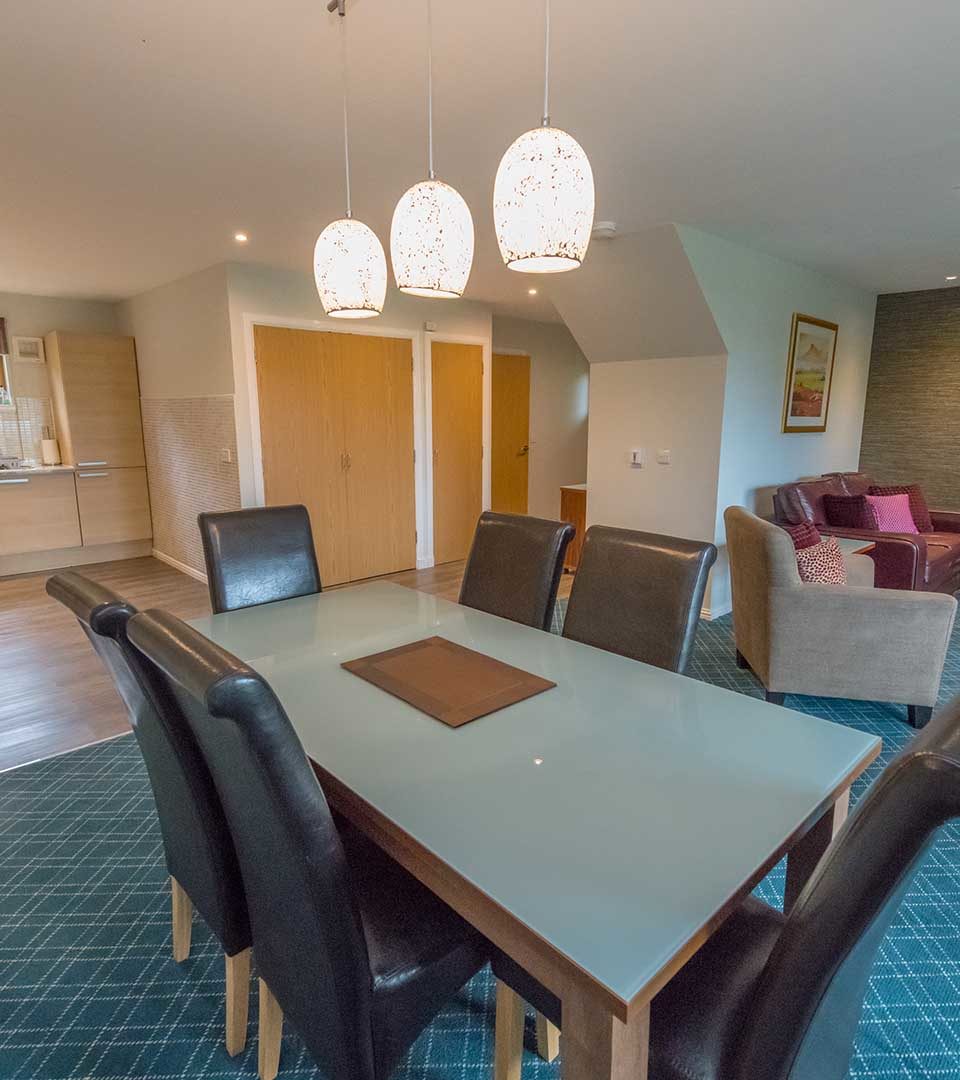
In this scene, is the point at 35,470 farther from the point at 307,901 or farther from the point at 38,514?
the point at 307,901

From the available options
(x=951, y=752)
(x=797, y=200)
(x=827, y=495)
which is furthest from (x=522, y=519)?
(x=827, y=495)

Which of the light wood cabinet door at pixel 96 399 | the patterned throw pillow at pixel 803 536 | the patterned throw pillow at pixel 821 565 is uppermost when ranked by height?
the light wood cabinet door at pixel 96 399

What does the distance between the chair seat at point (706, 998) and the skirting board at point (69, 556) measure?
578 cm

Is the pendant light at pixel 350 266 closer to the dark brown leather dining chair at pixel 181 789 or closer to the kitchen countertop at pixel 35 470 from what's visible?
the dark brown leather dining chair at pixel 181 789

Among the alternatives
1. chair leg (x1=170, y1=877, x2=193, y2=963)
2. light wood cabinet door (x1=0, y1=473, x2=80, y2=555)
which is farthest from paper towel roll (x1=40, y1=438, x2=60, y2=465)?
chair leg (x1=170, y1=877, x2=193, y2=963)

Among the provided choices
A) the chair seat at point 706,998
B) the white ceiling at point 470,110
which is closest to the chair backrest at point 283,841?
the chair seat at point 706,998

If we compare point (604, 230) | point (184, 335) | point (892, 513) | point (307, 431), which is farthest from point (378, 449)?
point (892, 513)

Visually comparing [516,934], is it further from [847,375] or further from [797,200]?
[847,375]

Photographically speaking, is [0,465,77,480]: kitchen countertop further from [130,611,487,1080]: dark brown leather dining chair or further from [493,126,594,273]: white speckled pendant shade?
[493,126,594,273]: white speckled pendant shade

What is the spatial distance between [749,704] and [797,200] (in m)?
2.64

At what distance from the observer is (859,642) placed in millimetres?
2607

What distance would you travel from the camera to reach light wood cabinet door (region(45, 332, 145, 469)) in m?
5.32

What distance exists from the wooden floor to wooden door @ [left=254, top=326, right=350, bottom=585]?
2.47 ft

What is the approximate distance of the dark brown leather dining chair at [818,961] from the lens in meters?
0.63
